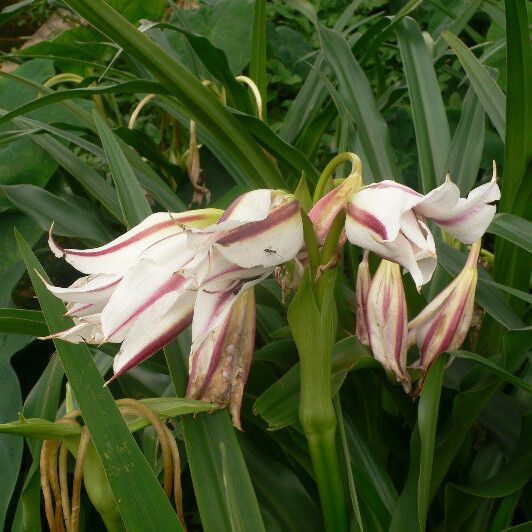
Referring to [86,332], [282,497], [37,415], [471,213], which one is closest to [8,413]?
[37,415]

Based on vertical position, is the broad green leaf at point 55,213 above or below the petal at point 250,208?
below

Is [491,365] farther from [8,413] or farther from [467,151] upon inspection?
[8,413]

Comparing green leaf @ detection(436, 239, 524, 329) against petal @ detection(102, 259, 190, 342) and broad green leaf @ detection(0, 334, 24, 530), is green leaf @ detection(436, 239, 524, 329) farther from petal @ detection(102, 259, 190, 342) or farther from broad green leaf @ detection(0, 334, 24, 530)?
broad green leaf @ detection(0, 334, 24, 530)

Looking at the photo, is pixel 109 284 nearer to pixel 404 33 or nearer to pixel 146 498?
pixel 146 498

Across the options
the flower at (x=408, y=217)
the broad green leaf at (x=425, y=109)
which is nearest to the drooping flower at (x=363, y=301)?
the flower at (x=408, y=217)

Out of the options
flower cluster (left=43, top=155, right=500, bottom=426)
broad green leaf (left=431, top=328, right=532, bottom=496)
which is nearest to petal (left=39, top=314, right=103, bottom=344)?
flower cluster (left=43, top=155, right=500, bottom=426)

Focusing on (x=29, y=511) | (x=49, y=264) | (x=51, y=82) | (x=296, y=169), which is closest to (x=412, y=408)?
(x=296, y=169)

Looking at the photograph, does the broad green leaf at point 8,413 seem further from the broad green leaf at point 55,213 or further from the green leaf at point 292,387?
the green leaf at point 292,387
